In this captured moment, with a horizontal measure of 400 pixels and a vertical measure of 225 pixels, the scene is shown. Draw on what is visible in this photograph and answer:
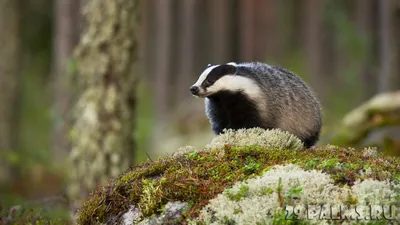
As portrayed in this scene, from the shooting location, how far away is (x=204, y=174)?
4195 mm

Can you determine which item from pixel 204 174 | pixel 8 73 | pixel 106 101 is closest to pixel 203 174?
pixel 204 174

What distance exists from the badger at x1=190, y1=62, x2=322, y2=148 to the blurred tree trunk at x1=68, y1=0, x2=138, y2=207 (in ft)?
6.06

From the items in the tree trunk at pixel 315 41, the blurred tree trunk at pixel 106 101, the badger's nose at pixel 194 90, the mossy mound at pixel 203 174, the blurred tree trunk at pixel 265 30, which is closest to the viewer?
the mossy mound at pixel 203 174

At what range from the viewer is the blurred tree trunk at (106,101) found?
7.84 metres

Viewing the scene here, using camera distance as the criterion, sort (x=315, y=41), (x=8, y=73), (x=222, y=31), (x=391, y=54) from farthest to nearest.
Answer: (x=222, y=31) → (x=315, y=41) → (x=8, y=73) → (x=391, y=54)

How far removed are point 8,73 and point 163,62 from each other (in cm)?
1027

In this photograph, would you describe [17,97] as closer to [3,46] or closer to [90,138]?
[3,46]

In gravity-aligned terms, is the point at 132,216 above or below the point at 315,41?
below

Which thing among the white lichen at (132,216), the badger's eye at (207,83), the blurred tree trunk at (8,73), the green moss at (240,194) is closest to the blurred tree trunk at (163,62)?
the blurred tree trunk at (8,73)

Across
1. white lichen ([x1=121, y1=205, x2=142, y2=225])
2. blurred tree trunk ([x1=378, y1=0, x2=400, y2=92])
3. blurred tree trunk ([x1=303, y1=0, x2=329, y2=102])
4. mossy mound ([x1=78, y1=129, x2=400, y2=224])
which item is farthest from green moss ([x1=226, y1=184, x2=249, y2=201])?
blurred tree trunk ([x1=303, y1=0, x2=329, y2=102])

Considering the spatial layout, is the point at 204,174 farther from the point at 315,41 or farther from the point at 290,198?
the point at 315,41

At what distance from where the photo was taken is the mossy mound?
13.0ft

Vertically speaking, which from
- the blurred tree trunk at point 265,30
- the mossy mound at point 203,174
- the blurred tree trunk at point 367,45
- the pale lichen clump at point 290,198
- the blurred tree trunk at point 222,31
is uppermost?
the blurred tree trunk at point 265,30

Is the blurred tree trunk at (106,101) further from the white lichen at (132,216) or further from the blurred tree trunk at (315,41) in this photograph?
the blurred tree trunk at (315,41)
